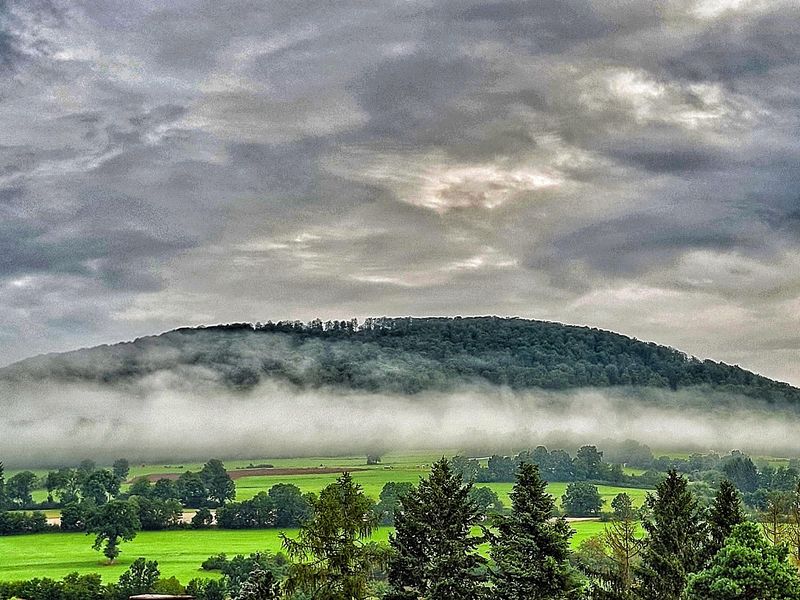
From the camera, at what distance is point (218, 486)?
138m

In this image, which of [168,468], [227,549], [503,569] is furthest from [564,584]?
[168,468]

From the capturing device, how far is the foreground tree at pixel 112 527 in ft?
331

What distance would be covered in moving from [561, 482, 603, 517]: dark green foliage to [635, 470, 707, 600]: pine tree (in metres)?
84.6

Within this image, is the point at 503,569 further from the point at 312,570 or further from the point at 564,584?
the point at 312,570

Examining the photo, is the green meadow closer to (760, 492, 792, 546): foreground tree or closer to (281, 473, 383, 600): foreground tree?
(760, 492, 792, 546): foreground tree

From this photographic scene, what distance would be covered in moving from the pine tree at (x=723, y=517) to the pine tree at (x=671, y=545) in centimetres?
61

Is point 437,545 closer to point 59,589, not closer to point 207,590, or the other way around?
point 207,590

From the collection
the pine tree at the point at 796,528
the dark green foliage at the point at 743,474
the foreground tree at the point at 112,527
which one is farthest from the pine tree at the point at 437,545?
the dark green foliage at the point at 743,474

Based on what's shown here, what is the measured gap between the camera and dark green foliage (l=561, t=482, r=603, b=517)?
410 feet

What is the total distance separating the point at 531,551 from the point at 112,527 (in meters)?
78.7

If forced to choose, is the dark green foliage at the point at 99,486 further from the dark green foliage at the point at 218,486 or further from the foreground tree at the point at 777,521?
the foreground tree at the point at 777,521

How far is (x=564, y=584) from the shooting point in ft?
116

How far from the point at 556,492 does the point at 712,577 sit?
111 metres

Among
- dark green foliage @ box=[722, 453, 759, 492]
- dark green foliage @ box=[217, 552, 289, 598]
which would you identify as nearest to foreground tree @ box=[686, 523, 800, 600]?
dark green foliage @ box=[217, 552, 289, 598]
